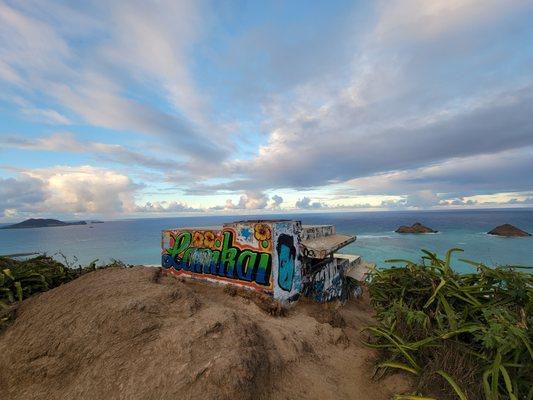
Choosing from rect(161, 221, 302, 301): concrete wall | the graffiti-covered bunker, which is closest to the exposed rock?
the graffiti-covered bunker

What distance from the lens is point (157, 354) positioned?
520 cm

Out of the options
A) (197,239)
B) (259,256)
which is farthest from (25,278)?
(259,256)

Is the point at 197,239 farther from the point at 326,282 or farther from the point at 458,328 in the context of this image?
the point at 458,328

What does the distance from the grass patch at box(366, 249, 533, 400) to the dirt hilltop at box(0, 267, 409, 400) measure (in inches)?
27.7

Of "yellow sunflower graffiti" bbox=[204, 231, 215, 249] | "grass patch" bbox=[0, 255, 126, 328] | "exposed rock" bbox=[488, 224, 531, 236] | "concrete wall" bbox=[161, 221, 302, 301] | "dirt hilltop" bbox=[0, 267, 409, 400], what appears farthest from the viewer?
"exposed rock" bbox=[488, 224, 531, 236]

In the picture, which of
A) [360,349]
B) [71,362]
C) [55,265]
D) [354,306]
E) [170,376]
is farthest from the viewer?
[354,306]

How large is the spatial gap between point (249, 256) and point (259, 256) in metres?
0.53

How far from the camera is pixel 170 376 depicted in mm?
4773

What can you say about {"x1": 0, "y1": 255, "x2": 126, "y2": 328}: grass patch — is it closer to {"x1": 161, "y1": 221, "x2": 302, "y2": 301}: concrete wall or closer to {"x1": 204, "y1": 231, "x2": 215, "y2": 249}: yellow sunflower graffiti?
{"x1": 161, "y1": 221, "x2": 302, "y2": 301}: concrete wall

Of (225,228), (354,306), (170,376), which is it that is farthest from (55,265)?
(354,306)

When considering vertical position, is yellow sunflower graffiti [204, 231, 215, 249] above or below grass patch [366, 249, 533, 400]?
above

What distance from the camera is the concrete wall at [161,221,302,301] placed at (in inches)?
436

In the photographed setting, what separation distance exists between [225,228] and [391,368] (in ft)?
28.8

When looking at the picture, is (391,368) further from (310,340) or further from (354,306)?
(354,306)
